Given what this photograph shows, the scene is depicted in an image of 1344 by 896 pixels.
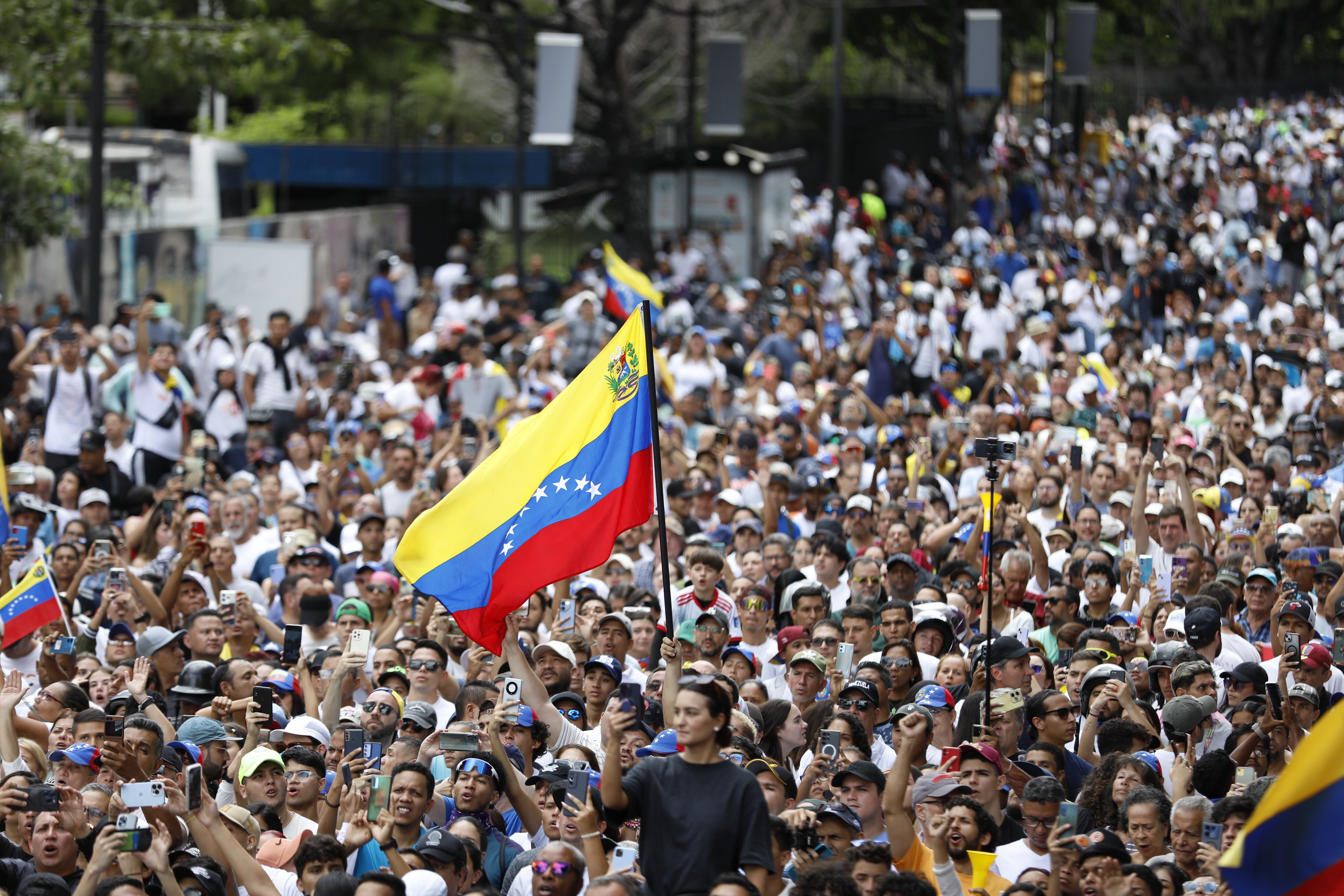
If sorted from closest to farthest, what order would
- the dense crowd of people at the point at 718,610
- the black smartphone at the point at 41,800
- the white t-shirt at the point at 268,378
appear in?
the dense crowd of people at the point at 718,610 → the black smartphone at the point at 41,800 → the white t-shirt at the point at 268,378

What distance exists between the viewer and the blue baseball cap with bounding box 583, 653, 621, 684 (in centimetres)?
853

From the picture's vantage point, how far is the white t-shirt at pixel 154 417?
14.4 meters

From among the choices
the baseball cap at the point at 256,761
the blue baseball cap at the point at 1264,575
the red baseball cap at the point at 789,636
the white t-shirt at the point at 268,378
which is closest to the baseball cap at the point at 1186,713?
the blue baseball cap at the point at 1264,575

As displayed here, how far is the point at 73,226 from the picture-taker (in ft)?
70.0

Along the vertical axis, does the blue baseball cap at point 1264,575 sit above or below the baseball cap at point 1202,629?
above

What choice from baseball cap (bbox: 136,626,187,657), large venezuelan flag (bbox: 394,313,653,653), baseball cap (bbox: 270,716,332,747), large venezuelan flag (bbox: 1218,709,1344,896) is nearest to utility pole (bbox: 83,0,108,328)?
baseball cap (bbox: 136,626,187,657)

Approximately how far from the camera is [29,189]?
66.2ft

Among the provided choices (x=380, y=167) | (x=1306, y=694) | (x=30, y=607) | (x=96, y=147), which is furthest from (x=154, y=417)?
(x=380, y=167)

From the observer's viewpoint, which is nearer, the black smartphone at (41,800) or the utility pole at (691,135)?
the black smartphone at (41,800)

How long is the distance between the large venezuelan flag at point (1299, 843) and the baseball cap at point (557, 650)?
4.23 meters

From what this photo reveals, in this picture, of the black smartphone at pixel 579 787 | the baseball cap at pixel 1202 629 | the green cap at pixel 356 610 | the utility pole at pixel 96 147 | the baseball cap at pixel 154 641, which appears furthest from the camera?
the utility pole at pixel 96 147

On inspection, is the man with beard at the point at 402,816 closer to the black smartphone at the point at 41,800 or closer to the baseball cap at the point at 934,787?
the black smartphone at the point at 41,800

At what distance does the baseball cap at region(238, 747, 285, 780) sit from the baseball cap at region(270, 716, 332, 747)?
37cm

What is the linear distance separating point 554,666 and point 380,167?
91.7 ft
